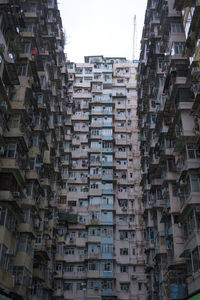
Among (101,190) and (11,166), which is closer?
(11,166)

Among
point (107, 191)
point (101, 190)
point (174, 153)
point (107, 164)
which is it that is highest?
point (107, 164)

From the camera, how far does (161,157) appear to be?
30.4 metres

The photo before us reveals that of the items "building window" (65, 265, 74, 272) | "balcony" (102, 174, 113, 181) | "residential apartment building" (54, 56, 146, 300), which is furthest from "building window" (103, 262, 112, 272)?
"balcony" (102, 174, 113, 181)

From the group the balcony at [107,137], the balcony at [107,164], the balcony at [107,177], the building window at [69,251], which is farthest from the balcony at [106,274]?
the balcony at [107,137]

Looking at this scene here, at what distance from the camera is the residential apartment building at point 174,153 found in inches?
929

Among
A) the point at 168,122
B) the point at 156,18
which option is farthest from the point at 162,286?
→ the point at 156,18

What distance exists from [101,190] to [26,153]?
19.2 m

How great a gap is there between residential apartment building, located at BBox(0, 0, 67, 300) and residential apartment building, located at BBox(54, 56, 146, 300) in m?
4.99

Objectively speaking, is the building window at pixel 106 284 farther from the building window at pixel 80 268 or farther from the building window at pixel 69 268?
the building window at pixel 69 268

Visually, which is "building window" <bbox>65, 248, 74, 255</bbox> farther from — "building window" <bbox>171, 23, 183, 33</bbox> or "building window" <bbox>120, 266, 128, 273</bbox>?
"building window" <bbox>171, 23, 183, 33</bbox>

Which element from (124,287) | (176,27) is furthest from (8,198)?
(124,287)

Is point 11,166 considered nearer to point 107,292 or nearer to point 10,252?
point 10,252

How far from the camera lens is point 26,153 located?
27.4m

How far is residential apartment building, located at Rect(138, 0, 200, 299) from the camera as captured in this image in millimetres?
23594
